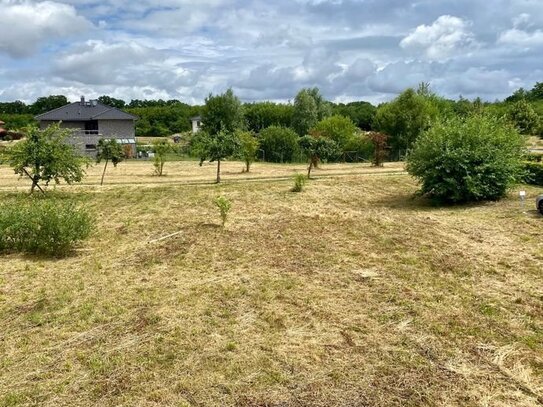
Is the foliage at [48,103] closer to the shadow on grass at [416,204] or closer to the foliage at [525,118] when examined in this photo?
the foliage at [525,118]

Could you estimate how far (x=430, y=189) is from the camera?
1641 centimetres

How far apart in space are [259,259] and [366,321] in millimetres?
3645

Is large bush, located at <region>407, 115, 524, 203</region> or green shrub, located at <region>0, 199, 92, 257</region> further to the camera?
Result: large bush, located at <region>407, 115, 524, 203</region>

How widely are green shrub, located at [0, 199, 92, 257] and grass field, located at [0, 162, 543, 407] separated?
0.38 meters

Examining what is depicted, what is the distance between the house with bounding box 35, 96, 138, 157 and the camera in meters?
52.2

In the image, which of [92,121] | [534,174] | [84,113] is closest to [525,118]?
[534,174]

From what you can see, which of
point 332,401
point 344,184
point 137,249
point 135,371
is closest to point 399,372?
point 332,401

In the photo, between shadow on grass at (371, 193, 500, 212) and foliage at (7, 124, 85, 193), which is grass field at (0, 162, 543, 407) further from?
foliage at (7, 124, 85, 193)

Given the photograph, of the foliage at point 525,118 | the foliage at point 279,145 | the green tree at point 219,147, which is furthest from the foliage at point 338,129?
→ the green tree at point 219,147

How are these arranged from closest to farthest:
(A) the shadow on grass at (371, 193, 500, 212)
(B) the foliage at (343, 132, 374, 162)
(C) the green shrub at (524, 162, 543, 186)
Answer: (A) the shadow on grass at (371, 193, 500, 212) → (C) the green shrub at (524, 162, 543, 186) → (B) the foliage at (343, 132, 374, 162)

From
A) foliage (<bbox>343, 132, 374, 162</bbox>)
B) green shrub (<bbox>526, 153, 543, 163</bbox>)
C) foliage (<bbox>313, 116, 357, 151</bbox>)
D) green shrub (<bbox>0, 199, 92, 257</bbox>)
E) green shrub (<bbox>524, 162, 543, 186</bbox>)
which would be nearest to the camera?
green shrub (<bbox>0, 199, 92, 257</bbox>)

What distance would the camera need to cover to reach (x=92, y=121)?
5362 centimetres

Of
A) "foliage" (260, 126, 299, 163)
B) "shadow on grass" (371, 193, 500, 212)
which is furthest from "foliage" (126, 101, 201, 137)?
"shadow on grass" (371, 193, 500, 212)

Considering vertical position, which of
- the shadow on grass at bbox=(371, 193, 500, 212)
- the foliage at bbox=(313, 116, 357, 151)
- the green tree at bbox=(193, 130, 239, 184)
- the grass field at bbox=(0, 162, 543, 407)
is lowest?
the grass field at bbox=(0, 162, 543, 407)
